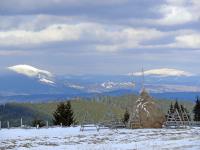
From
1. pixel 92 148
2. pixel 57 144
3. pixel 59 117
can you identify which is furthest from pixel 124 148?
pixel 59 117

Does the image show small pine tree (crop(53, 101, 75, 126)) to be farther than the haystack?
Yes

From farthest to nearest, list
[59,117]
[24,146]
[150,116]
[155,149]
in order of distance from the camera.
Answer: [59,117], [150,116], [24,146], [155,149]

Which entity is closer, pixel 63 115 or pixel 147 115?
pixel 147 115

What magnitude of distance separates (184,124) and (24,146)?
30.9 m

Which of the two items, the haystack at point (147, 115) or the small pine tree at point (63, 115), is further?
the small pine tree at point (63, 115)

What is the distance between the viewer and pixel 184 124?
63000 millimetres

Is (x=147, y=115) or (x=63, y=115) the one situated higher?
(x=63, y=115)

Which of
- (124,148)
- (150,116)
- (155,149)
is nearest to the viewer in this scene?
(155,149)

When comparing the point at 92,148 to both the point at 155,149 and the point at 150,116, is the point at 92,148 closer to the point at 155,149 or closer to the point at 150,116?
the point at 155,149

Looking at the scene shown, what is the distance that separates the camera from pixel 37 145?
1425 inches

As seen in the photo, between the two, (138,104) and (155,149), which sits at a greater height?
(138,104)

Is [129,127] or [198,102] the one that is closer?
[129,127]

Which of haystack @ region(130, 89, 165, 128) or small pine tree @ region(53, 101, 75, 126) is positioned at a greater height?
small pine tree @ region(53, 101, 75, 126)

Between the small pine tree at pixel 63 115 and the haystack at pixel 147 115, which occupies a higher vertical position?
the small pine tree at pixel 63 115
